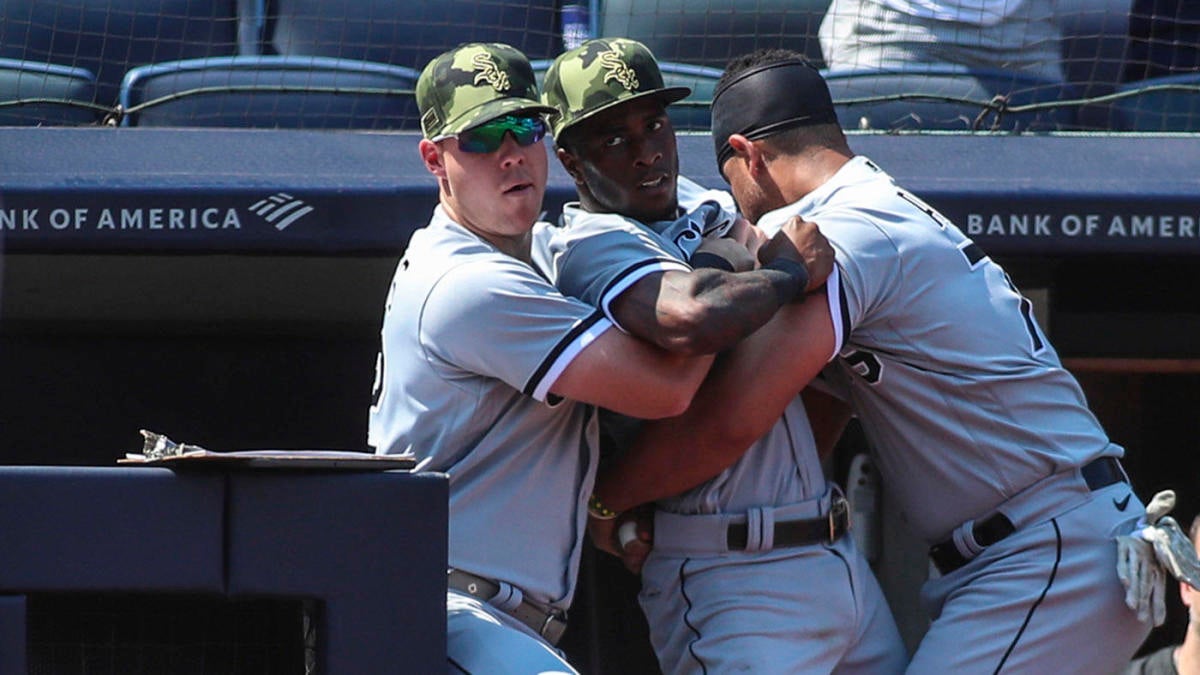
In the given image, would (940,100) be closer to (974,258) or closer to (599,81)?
(974,258)

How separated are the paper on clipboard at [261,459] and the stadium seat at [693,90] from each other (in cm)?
224

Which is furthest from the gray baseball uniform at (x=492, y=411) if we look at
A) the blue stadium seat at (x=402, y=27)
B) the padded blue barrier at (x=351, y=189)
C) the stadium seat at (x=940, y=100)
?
the blue stadium seat at (x=402, y=27)

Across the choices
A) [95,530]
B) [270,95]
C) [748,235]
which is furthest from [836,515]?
[270,95]

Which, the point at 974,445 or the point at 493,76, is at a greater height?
the point at 493,76

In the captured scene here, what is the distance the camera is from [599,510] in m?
2.88

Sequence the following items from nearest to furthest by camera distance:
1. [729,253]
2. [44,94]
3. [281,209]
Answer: [729,253] → [281,209] → [44,94]

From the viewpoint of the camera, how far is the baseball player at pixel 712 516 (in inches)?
109

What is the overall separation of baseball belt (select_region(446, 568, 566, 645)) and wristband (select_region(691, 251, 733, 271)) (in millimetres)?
547

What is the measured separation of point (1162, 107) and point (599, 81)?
92.5 inches

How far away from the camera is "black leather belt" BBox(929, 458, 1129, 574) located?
289 cm

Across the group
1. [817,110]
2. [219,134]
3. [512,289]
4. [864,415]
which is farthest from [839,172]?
[219,134]

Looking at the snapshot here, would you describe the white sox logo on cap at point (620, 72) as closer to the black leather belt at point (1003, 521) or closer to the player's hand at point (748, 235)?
the player's hand at point (748, 235)

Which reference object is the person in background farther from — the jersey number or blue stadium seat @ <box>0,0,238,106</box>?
the jersey number

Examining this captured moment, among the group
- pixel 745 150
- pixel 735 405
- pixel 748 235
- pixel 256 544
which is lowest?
pixel 256 544
